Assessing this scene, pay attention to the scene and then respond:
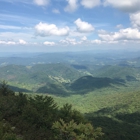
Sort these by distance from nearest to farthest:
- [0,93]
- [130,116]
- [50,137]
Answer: [50,137] → [0,93] → [130,116]

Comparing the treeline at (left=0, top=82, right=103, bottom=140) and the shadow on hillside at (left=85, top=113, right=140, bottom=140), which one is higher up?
the treeline at (left=0, top=82, right=103, bottom=140)

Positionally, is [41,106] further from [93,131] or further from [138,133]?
[138,133]

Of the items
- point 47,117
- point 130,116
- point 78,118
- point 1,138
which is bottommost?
point 130,116

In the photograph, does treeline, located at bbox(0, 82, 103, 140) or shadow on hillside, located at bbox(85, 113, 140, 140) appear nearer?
treeline, located at bbox(0, 82, 103, 140)

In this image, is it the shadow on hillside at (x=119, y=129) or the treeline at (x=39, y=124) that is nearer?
the treeline at (x=39, y=124)

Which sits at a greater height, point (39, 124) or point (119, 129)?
point (39, 124)

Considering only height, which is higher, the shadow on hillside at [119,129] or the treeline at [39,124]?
the treeline at [39,124]

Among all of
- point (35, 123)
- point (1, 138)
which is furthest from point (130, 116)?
point (1, 138)

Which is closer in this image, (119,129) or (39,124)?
(39,124)
